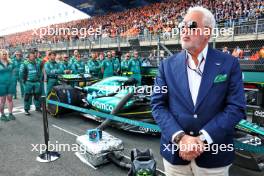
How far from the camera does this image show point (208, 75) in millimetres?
1624

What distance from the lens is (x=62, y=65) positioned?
29.5ft

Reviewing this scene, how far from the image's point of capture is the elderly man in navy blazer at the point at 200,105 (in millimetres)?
1589

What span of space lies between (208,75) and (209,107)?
0.21 meters

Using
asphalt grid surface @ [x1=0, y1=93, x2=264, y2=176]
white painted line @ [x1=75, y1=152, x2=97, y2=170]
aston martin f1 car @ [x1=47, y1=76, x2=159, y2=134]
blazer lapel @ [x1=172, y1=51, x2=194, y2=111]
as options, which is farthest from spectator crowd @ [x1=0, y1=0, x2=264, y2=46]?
blazer lapel @ [x1=172, y1=51, x2=194, y2=111]

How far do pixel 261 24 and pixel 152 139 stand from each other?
8825 mm

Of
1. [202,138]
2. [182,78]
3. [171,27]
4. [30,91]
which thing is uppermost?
[171,27]

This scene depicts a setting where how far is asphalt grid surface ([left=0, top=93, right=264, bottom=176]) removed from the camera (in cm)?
359

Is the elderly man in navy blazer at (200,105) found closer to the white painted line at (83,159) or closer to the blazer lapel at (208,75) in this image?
the blazer lapel at (208,75)

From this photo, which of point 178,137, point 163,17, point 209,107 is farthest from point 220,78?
point 163,17

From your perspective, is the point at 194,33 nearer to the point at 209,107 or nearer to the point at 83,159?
the point at 209,107

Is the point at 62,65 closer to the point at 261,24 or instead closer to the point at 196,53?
the point at 196,53

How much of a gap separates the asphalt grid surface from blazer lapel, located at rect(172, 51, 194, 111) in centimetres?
222

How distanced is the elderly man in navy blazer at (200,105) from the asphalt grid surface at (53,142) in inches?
78.8

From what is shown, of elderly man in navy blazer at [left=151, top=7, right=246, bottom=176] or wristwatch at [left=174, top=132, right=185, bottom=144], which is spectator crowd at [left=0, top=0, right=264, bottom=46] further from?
wristwatch at [left=174, top=132, right=185, bottom=144]
